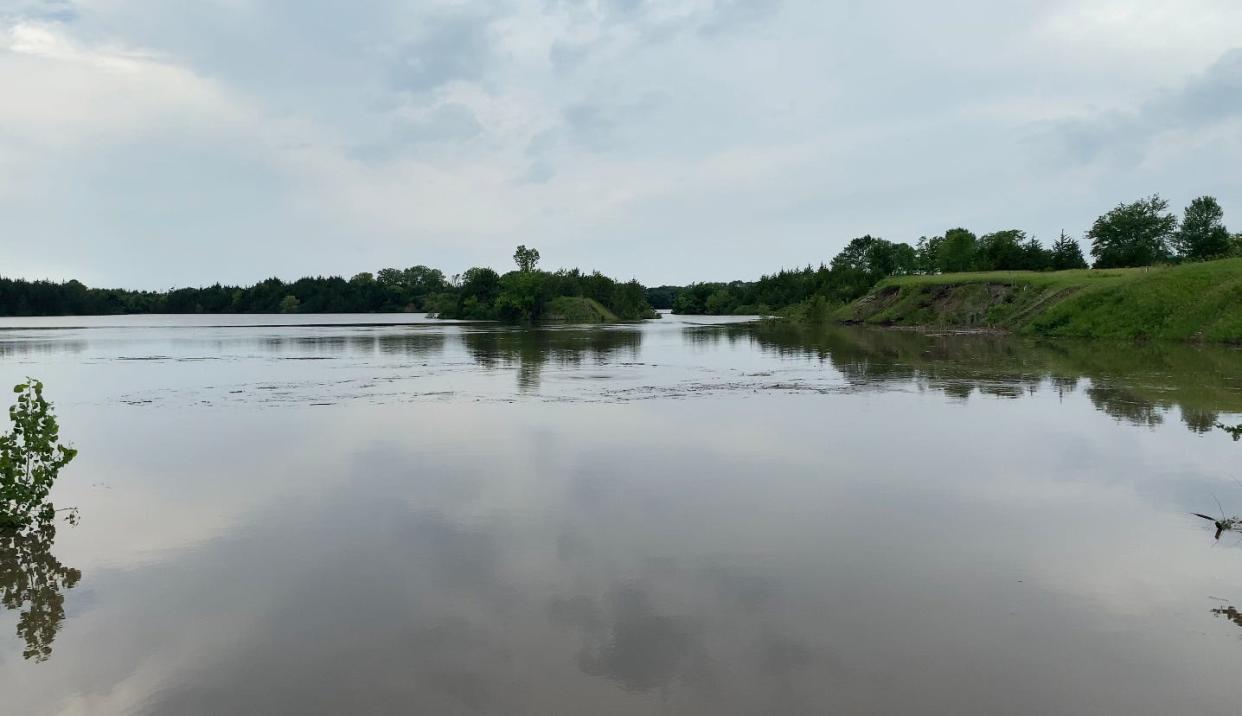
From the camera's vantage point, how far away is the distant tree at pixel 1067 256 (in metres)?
79.4

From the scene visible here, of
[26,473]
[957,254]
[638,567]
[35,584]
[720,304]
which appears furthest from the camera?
[720,304]

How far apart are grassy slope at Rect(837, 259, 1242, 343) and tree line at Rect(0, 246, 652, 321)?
63.6m

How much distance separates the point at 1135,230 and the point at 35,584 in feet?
355

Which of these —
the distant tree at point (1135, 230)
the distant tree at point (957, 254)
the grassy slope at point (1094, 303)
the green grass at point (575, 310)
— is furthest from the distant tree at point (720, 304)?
the grassy slope at point (1094, 303)

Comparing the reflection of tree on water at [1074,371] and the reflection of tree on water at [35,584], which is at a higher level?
the reflection of tree on water at [1074,371]

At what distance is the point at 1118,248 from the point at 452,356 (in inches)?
3223

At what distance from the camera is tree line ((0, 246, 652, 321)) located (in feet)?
405

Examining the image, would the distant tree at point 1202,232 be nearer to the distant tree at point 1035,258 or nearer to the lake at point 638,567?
the distant tree at point 1035,258

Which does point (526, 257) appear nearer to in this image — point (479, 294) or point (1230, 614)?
point (479, 294)

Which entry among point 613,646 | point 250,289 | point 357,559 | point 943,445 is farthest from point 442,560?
point 250,289

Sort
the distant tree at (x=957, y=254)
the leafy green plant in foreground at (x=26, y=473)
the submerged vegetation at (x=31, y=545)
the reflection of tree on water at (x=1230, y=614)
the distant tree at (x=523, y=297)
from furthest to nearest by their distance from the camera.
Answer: the distant tree at (x=523, y=297)
the distant tree at (x=957, y=254)
the leafy green plant in foreground at (x=26, y=473)
the submerged vegetation at (x=31, y=545)
the reflection of tree on water at (x=1230, y=614)

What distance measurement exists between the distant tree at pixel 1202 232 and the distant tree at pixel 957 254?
22578mm

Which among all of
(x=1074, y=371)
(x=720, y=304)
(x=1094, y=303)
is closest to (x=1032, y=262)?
(x=1094, y=303)

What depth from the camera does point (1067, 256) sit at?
80.3 m
